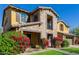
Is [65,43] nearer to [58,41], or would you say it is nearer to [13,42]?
[58,41]

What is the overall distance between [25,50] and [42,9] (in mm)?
2635

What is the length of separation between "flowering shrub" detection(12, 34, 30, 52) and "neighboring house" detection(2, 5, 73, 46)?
1.33 feet

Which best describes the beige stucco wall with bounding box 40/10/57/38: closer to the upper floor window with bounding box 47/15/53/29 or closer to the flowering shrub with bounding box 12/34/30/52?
the upper floor window with bounding box 47/15/53/29

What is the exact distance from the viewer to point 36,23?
54.0 ft

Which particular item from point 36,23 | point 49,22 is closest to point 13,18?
point 36,23

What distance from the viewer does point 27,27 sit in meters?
16.3

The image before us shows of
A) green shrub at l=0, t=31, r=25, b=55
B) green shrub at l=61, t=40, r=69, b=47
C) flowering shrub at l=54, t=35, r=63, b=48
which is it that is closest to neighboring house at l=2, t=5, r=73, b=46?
flowering shrub at l=54, t=35, r=63, b=48

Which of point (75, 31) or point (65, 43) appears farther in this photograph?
point (65, 43)

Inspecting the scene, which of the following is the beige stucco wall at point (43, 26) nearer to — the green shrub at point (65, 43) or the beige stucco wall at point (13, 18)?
the green shrub at point (65, 43)

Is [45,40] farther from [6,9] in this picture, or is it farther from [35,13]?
[6,9]

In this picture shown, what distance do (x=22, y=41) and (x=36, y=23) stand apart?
5.25 feet

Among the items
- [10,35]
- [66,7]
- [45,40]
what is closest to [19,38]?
[10,35]

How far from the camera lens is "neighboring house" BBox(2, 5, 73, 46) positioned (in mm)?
15953

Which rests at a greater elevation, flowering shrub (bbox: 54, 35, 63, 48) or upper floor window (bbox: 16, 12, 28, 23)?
upper floor window (bbox: 16, 12, 28, 23)
